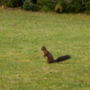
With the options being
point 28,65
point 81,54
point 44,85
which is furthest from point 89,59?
point 44,85

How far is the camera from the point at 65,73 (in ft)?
29.2

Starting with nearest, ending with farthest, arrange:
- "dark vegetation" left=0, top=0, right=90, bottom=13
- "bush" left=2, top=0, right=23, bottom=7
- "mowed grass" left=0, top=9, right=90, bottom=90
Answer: "mowed grass" left=0, top=9, right=90, bottom=90
"dark vegetation" left=0, top=0, right=90, bottom=13
"bush" left=2, top=0, right=23, bottom=7

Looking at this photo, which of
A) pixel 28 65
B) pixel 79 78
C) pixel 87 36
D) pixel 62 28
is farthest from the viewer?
pixel 62 28

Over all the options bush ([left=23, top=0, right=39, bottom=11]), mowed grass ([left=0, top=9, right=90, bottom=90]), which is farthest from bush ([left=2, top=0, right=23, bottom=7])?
mowed grass ([left=0, top=9, right=90, bottom=90])

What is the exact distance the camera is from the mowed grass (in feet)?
26.6

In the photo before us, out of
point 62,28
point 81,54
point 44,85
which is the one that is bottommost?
point 62,28

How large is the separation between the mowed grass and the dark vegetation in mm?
1468

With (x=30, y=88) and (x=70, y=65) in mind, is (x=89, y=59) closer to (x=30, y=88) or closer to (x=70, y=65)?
(x=70, y=65)

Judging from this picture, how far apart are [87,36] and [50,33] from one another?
4.73 feet

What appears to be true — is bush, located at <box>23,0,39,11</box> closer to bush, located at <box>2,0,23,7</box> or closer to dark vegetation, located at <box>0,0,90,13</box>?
dark vegetation, located at <box>0,0,90,13</box>

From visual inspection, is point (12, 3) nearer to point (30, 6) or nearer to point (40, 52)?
point (30, 6)

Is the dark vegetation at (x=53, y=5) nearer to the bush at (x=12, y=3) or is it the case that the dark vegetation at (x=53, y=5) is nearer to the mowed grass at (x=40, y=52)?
the bush at (x=12, y=3)

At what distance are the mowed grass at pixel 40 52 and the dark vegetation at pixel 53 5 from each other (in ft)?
4.82

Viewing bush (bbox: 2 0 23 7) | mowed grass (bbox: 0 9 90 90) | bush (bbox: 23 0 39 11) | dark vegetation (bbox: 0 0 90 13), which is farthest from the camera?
bush (bbox: 2 0 23 7)
